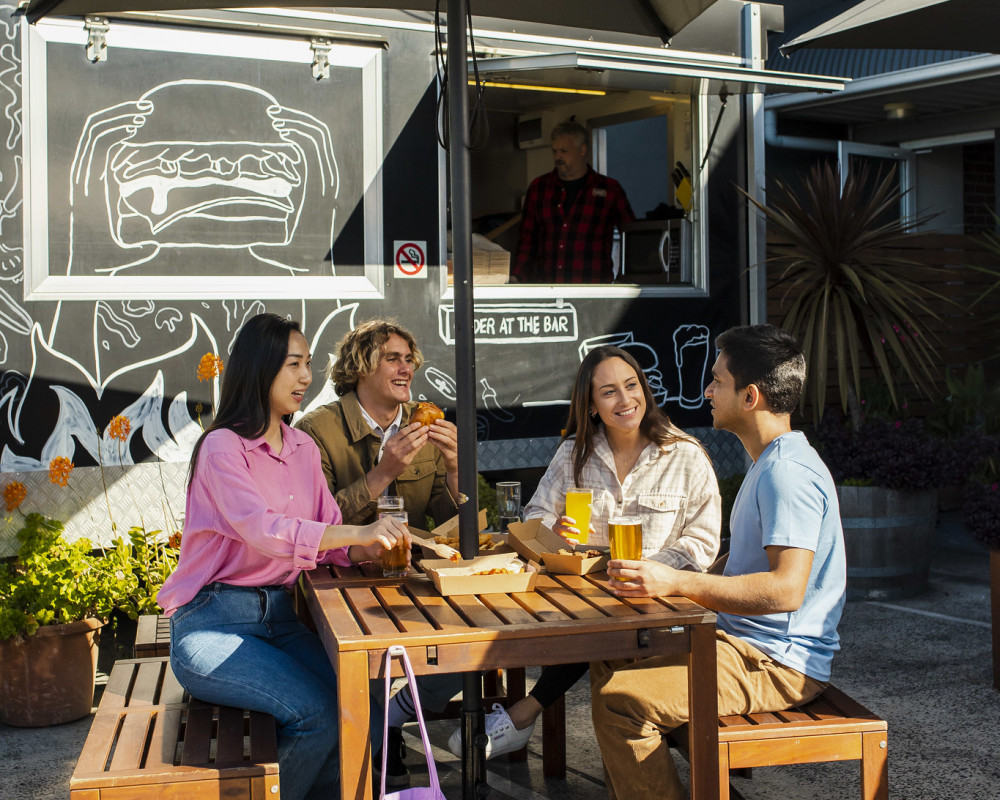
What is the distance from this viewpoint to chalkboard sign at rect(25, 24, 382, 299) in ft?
15.9

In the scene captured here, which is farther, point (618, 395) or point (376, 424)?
point (376, 424)

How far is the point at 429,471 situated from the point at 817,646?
5.16ft

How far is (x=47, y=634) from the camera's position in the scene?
407cm

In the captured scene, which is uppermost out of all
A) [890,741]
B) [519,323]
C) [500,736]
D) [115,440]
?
[519,323]

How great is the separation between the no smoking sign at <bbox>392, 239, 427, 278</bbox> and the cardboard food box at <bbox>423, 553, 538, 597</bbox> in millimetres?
3024

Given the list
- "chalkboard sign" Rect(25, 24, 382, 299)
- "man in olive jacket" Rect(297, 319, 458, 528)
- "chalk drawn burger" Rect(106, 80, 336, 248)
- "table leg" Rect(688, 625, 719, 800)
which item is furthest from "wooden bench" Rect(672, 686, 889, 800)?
"chalk drawn burger" Rect(106, 80, 336, 248)

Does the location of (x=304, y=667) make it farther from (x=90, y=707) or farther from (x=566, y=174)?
(x=566, y=174)

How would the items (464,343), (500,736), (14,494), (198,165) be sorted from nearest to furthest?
(464,343)
(500,736)
(14,494)
(198,165)

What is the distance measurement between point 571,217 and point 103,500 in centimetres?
335

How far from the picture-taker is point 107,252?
495 cm

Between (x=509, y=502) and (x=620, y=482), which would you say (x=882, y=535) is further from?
(x=509, y=502)

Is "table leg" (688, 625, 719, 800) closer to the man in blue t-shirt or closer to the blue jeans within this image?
the man in blue t-shirt

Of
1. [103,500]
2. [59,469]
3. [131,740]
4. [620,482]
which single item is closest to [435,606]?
[131,740]

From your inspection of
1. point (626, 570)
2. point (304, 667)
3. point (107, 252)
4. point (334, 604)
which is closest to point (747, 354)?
point (626, 570)
